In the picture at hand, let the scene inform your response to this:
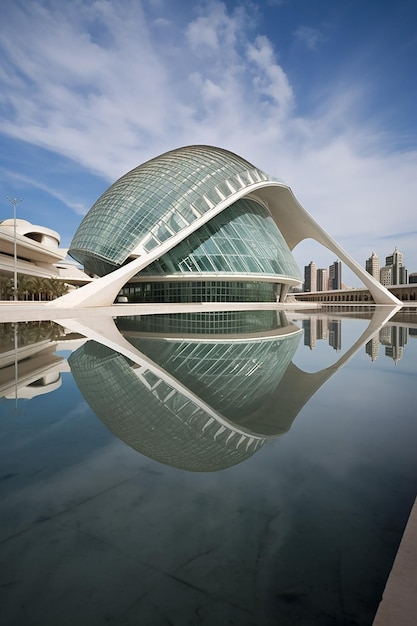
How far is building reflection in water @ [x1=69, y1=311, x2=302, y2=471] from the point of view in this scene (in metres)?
4.20

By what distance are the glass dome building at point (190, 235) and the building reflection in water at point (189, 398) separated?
82.3 ft

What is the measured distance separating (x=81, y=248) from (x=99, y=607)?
4265 cm

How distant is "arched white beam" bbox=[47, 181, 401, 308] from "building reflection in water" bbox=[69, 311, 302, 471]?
714 inches

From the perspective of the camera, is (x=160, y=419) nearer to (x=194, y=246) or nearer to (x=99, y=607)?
(x=99, y=607)

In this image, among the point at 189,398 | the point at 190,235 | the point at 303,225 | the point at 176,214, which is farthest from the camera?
the point at 303,225

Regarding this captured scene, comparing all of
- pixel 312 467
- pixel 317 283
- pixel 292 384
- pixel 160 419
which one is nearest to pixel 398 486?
pixel 312 467

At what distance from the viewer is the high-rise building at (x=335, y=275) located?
150462 millimetres

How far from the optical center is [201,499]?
3051 millimetres

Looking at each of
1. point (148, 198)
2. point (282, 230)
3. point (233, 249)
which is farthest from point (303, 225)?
point (148, 198)

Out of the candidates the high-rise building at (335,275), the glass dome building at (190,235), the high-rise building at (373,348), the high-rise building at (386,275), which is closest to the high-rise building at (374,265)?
the high-rise building at (386,275)

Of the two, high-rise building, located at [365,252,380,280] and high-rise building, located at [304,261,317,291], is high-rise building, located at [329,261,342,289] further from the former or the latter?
high-rise building, located at [365,252,380,280]

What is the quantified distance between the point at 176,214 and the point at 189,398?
34.6 m

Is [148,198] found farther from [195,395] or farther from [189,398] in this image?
[189,398]

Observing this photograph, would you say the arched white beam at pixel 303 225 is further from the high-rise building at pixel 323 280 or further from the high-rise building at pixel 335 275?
the high-rise building at pixel 323 280
